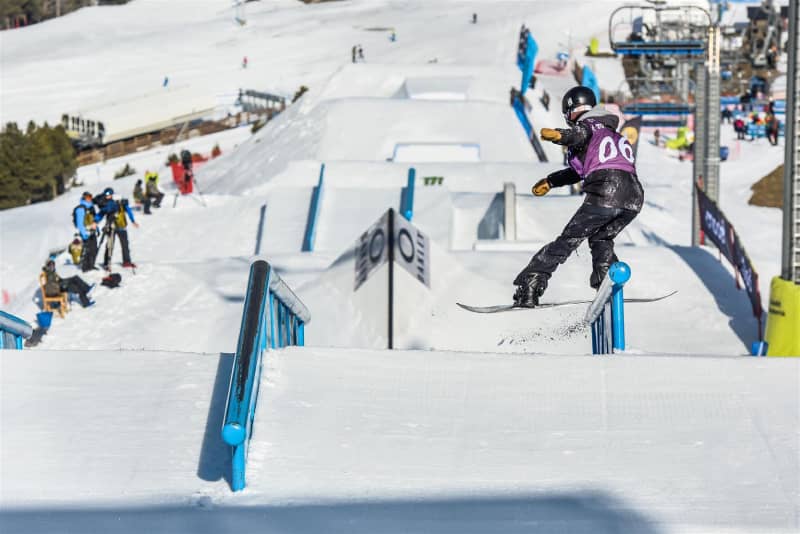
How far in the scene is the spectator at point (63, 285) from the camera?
15.5m

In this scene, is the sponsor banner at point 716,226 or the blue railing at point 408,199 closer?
the sponsor banner at point 716,226

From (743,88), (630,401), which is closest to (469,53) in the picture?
(743,88)

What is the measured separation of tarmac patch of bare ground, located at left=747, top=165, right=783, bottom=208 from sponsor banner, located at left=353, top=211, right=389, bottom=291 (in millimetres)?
18765

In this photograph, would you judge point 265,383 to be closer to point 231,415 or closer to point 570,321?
point 231,415

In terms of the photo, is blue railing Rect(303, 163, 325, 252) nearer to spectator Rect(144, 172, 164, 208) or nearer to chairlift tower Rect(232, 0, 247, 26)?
spectator Rect(144, 172, 164, 208)

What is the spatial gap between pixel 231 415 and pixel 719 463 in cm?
264

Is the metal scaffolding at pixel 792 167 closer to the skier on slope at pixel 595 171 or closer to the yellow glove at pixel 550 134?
the skier on slope at pixel 595 171

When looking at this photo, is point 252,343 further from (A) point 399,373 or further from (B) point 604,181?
(B) point 604,181

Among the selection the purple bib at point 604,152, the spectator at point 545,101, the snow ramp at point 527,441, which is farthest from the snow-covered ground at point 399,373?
the spectator at point 545,101

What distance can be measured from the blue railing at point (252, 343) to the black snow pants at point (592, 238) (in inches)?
69.1

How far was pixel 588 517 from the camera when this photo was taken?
554 cm

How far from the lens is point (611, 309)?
8.23 meters

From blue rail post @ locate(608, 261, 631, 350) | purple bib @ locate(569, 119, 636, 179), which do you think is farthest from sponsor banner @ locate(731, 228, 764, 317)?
purple bib @ locate(569, 119, 636, 179)

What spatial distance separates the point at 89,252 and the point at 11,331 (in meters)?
9.22
